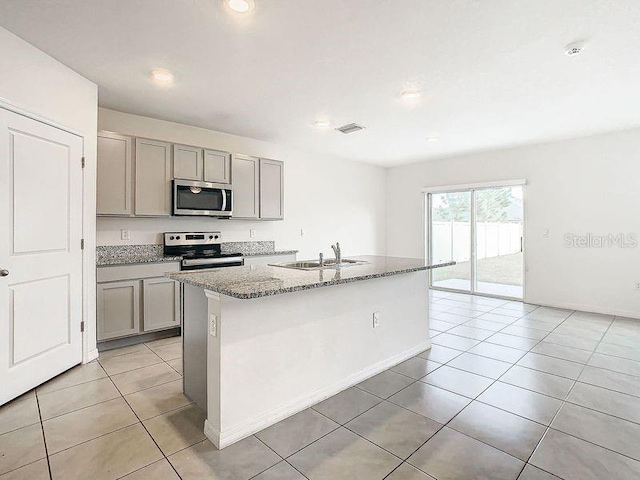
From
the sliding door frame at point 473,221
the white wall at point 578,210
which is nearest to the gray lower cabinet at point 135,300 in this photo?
the sliding door frame at point 473,221

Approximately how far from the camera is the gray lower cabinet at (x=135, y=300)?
3.35 meters

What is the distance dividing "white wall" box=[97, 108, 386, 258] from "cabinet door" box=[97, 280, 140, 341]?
2.29ft

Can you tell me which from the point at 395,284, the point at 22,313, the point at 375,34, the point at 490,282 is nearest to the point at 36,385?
the point at 22,313

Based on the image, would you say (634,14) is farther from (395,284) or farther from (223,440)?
(223,440)

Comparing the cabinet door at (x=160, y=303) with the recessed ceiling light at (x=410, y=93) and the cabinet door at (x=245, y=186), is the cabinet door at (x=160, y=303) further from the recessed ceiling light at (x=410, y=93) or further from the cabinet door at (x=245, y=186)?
the recessed ceiling light at (x=410, y=93)

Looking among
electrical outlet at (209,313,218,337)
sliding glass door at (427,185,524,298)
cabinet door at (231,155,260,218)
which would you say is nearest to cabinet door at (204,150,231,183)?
cabinet door at (231,155,260,218)

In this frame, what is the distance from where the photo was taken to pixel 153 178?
3842 mm

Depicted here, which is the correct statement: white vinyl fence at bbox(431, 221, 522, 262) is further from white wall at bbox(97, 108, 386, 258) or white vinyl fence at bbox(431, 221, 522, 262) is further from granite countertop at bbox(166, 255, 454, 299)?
granite countertop at bbox(166, 255, 454, 299)

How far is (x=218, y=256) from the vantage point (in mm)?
4094

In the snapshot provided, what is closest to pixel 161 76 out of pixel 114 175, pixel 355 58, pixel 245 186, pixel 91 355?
pixel 114 175

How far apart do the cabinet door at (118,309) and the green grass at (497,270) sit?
532cm

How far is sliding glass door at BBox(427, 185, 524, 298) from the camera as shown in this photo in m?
5.78

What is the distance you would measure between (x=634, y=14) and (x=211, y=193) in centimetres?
398

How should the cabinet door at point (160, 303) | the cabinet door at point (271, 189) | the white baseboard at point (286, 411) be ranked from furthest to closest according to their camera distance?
the cabinet door at point (271, 189) → the cabinet door at point (160, 303) → the white baseboard at point (286, 411)
